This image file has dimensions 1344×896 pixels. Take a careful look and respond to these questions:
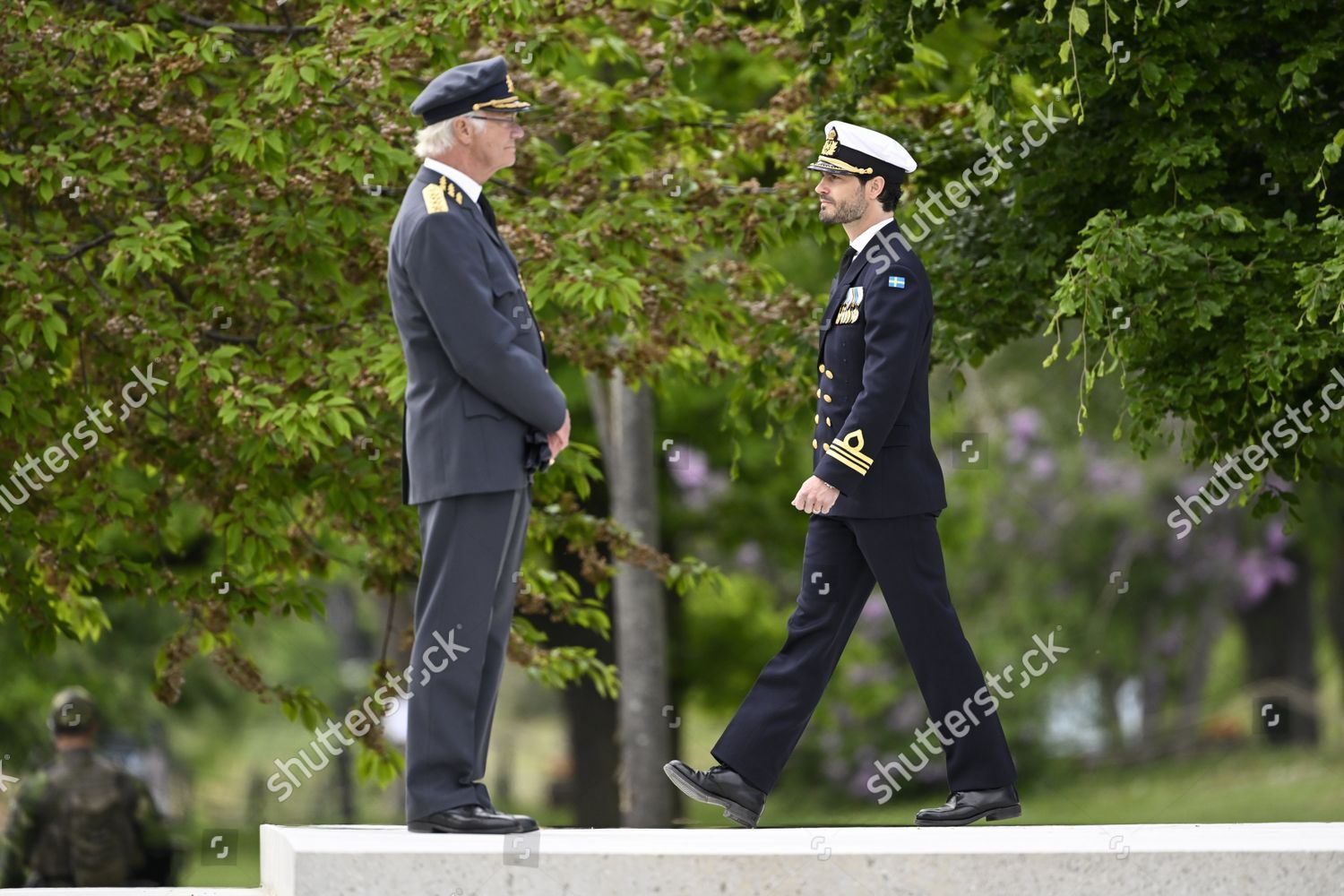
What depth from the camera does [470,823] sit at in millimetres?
5316

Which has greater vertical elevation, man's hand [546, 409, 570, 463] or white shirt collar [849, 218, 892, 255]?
white shirt collar [849, 218, 892, 255]

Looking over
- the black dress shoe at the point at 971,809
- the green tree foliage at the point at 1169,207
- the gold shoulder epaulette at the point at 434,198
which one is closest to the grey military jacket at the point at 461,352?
the gold shoulder epaulette at the point at 434,198

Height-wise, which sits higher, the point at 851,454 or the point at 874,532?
the point at 851,454

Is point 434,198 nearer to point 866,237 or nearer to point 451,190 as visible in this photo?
point 451,190

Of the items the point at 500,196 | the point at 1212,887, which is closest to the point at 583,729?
the point at 500,196

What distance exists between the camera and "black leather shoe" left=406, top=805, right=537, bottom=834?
528 centimetres

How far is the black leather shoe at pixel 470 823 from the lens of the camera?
5.28m

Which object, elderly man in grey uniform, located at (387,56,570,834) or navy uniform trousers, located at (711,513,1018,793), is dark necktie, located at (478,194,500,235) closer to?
elderly man in grey uniform, located at (387,56,570,834)

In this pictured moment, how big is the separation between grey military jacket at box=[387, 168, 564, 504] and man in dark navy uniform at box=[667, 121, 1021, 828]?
1.07 m

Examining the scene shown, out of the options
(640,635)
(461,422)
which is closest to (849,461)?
(461,422)

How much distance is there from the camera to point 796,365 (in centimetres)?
964

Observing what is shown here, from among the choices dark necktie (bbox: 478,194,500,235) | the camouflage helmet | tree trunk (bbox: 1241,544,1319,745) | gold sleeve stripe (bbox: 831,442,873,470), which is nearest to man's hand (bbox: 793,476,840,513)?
gold sleeve stripe (bbox: 831,442,873,470)

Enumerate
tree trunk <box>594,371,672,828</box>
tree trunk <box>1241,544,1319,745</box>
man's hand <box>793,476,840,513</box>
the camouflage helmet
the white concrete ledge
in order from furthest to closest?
1. tree trunk <box>1241,544,1319,745</box>
2. tree trunk <box>594,371,672,828</box>
3. the camouflage helmet
4. man's hand <box>793,476,840,513</box>
5. the white concrete ledge

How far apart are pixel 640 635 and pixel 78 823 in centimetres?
458
